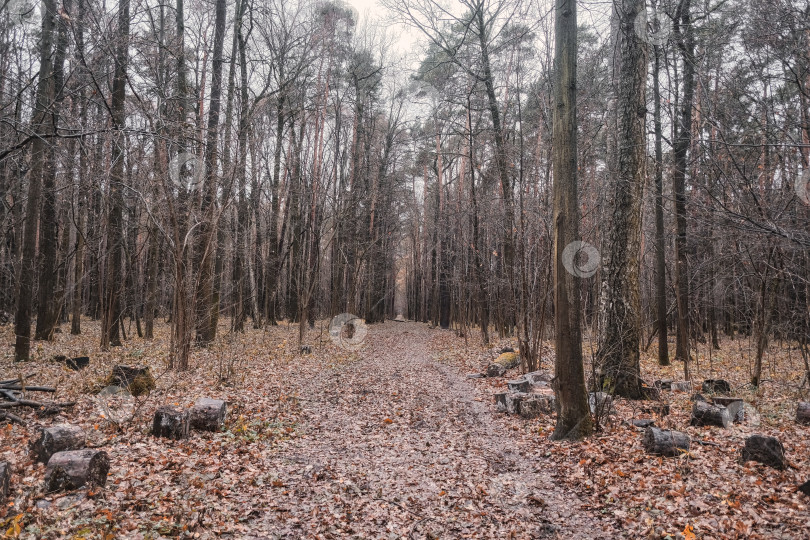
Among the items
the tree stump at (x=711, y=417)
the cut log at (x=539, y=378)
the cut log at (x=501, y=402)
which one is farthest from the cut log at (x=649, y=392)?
the cut log at (x=501, y=402)

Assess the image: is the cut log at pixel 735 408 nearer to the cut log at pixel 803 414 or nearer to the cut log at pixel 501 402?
the cut log at pixel 803 414

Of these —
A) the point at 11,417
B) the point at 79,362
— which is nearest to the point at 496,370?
the point at 11,417

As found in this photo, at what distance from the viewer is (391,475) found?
15.7 feet

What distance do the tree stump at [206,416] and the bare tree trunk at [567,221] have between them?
444 centimetres

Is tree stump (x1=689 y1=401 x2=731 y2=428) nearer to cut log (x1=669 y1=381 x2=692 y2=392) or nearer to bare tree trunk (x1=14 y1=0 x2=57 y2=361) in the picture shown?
cut log (x1=669 y1=381 x2=692 y2=392)

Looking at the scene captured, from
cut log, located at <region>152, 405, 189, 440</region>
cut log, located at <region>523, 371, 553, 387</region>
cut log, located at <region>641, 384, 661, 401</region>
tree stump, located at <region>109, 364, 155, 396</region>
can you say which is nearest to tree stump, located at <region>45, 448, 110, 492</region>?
cut log, located at <region>152, 405, 189, 440</region>

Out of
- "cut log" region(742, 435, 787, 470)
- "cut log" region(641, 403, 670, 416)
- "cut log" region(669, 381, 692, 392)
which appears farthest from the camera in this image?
"cut log" region(669, 381, 692, 392)

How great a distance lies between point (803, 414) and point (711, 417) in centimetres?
119

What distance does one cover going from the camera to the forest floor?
3471 mm

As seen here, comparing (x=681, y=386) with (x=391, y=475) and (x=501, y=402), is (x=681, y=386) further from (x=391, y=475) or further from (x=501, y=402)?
(x=391, y=475)

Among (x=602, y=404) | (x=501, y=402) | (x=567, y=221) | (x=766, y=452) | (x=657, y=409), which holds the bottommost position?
(x=501, y=402)

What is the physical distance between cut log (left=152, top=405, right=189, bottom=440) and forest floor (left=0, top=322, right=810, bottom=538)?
157 millimetres

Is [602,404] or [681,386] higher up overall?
[602,404]

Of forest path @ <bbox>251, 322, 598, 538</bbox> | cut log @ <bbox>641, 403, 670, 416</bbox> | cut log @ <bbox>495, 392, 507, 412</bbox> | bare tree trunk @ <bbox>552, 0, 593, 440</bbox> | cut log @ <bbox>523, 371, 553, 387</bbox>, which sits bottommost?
forest path @ <bbox>251, 322, 598, 538</bbox>
